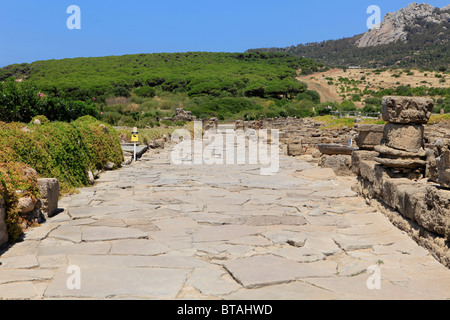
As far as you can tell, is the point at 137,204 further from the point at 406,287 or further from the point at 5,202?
the point at 406,287

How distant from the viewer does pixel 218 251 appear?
4.32m

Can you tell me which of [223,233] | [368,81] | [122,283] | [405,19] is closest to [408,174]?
[223,233]

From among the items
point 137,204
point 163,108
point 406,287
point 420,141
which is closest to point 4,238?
point 137,204

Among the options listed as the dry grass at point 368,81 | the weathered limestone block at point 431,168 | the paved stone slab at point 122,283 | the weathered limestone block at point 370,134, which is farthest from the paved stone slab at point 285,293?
the dry grass at point 368,81

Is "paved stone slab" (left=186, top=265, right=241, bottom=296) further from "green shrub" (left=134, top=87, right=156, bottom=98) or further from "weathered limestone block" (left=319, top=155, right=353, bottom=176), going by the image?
"green shrub" (left=134, top=87, right=156, bottom=98)

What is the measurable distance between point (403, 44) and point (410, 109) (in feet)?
343

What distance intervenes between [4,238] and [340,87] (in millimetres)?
67845

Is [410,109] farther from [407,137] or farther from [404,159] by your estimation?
[404,159]

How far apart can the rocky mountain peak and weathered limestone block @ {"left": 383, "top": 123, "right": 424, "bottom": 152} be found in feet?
365

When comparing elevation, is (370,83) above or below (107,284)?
above

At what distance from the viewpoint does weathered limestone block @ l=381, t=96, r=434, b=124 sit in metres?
5.98

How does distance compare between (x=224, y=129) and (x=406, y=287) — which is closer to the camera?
(x=406, y=287)

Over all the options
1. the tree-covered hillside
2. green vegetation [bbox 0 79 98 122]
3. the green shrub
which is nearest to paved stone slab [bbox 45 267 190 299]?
green vegetation [bbox 0 79 98 122]

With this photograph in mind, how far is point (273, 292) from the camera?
3254mm
